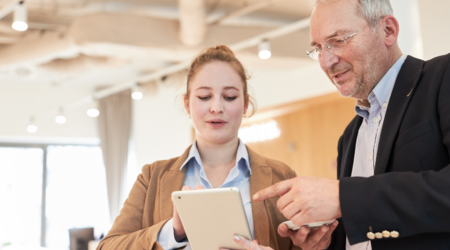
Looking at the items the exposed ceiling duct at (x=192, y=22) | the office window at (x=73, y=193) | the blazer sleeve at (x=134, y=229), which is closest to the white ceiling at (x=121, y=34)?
the exposed ceiling duct at (x=192, y=22)

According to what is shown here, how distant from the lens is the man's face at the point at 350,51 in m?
1.44

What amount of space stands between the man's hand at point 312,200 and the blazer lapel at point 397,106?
0.75 feet

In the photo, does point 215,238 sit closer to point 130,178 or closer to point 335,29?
point 335,29

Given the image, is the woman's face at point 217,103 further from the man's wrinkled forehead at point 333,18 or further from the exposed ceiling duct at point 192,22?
the exposed ceiling duct at point 192,22

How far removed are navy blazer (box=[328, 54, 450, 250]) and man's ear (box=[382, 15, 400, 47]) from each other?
0.30ft

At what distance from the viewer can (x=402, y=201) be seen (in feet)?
3.53

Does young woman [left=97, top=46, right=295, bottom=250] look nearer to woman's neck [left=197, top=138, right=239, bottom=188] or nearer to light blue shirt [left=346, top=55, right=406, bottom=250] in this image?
woman's neck [left=197, top=138, right=239, bottom=188]

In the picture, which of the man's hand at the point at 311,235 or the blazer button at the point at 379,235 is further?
the man's hand at the point at 311,235

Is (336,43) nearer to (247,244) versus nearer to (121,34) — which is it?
(247,244)

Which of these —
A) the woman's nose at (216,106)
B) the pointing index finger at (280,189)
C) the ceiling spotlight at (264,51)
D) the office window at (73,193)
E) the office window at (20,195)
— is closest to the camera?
the pointing index finger at (280,189)

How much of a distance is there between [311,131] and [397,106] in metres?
5.39

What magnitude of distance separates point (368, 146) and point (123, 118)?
8.30 metres

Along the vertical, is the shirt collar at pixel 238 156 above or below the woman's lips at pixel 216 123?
below

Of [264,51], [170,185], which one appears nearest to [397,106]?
[170,185]
